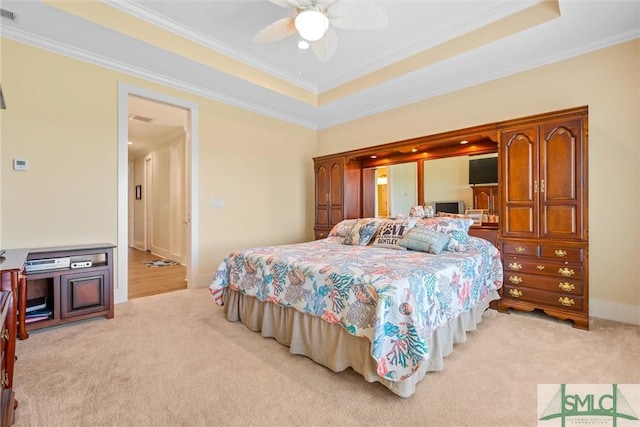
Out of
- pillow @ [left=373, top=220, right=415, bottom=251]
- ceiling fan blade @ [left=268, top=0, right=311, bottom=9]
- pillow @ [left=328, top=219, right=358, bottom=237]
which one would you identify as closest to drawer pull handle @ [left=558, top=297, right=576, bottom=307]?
pillow @ [left=373, top=220, right=415, bottom=251]

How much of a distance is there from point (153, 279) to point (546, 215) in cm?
507

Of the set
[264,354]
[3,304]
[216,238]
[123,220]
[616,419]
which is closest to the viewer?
[3,304]

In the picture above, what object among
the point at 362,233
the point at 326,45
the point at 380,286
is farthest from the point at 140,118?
the point at 380,286

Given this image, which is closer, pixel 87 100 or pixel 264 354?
pixel 264 354

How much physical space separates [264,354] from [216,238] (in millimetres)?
2447

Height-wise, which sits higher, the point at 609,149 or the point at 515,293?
the point at 609,149

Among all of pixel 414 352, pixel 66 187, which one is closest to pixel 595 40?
pixel 414 352

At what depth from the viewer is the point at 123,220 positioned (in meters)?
3.43

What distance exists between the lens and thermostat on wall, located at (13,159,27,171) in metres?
2.82

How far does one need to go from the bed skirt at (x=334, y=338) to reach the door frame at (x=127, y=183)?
1.65 meters

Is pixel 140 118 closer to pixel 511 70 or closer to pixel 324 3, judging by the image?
pixel 324 3

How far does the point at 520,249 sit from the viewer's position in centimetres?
304

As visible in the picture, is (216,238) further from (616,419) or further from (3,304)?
(616,419)

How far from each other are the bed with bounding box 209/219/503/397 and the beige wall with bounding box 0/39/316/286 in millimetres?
1560
